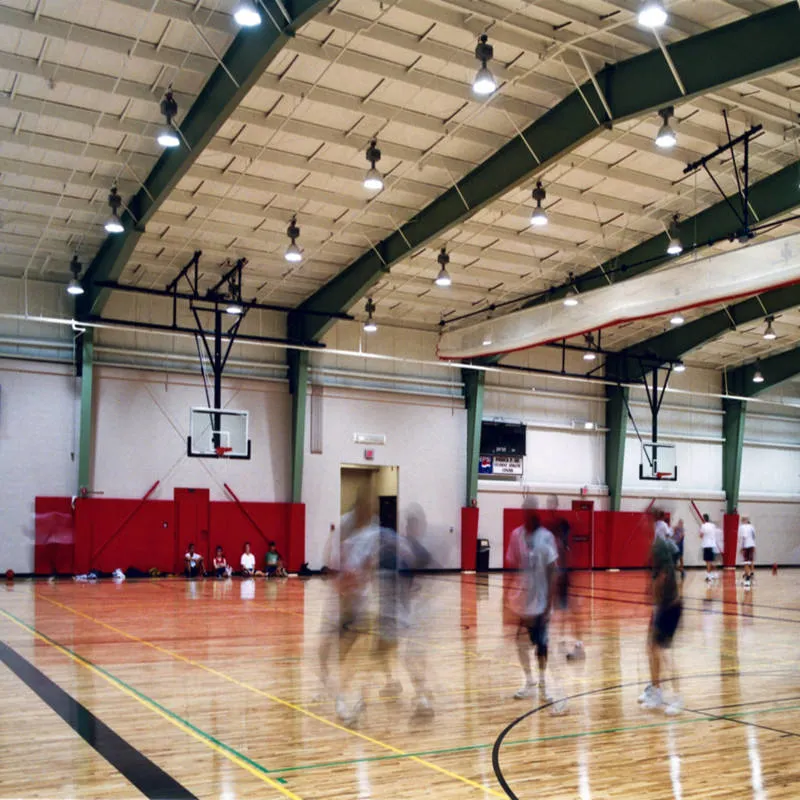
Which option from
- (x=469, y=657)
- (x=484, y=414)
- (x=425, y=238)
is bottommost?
(x=469, y=657)

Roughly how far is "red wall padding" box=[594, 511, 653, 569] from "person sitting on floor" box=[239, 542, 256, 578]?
44.7ft

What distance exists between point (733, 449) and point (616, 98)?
80.5 feet

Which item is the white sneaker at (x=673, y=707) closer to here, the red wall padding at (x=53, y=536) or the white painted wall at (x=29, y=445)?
the red wall padding at (x=53, y=536)

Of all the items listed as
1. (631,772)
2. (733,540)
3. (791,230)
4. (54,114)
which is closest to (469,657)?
(631,772)

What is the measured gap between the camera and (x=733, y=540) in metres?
37.5

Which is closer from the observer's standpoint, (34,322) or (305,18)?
(305,18)

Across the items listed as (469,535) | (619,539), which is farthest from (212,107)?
(619,539)

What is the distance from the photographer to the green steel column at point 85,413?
25.6 meters

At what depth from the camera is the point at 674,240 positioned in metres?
22.9

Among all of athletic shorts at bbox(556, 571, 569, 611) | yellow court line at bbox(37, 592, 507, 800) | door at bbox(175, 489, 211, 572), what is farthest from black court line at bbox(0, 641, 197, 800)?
door at bbox(175, 489, 211, 572)

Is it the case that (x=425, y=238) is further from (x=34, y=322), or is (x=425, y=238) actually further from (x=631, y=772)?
(x=631, y=772)

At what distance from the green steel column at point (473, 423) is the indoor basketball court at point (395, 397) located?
0.37 meters

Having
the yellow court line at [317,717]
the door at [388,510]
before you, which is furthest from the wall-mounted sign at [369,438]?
the yellow court line at [317,717]

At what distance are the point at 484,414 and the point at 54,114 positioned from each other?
19.0 m
